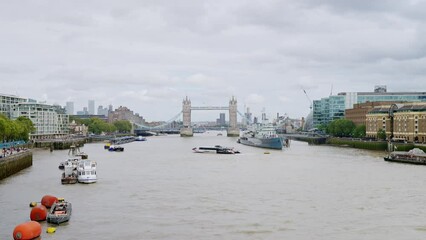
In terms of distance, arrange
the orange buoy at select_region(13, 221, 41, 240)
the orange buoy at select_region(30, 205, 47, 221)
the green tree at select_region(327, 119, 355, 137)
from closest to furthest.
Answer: the orange buoy at select_region(13, 221, 41, 240) → the orange buoy at select_region(30, 205, 47, 221) → the green tree at select_region(327, 119, 355, 137)

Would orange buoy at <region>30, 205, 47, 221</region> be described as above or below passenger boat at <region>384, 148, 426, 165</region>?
below

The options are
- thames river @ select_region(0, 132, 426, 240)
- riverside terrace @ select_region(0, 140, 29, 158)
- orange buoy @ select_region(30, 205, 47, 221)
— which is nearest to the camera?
thames river @ select_region(0, 132, 426, 240)

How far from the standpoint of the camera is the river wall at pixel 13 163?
44.3 m

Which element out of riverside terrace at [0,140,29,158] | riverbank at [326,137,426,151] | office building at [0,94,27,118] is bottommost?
riverbank at [326,137,426,151]

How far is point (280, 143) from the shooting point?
318ft

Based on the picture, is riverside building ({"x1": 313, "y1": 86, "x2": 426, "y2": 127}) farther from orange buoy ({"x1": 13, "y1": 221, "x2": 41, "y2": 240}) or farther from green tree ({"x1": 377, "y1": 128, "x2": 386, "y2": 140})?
orange buoy ({"x1": 13, "y1": 221, "x2": 41, "y2": 240})

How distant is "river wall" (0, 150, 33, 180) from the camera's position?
4425 cm

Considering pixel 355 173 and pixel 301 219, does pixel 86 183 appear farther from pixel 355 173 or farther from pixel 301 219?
pixel 355 173

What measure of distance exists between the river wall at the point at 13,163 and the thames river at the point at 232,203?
813mm

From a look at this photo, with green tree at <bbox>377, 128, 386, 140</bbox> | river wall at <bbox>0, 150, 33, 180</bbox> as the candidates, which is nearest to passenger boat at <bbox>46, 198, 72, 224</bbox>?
river wall at <bbox>0, 150, 33, 180</bbox>

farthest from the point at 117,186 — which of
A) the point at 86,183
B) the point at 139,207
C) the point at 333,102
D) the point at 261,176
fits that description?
the point at 333,102

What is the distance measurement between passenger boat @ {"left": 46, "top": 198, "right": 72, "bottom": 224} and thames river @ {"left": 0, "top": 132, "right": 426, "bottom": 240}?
15.2 inches

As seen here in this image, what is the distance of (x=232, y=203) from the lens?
33031 mm

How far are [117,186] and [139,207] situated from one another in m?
9.71
